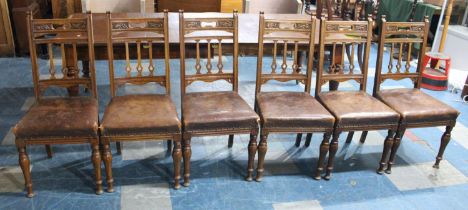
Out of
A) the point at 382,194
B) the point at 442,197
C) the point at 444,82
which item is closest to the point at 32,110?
the point at 382,194

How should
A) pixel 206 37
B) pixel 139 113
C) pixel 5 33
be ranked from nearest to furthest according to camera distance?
pixel 139 113, pixel 206 37, pixel 5 33

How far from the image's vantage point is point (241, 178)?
8.82 ft

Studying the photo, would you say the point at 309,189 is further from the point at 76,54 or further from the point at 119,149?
the point at 76,54

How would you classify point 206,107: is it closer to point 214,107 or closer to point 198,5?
point 214,107

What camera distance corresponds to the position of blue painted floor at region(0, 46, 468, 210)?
8.00ft

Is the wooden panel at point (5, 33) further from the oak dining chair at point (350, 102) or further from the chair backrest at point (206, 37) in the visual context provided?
the oak dining chair at point (350, 102)

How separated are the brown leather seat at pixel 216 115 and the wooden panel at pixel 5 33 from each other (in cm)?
311

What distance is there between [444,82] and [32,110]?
151 inches

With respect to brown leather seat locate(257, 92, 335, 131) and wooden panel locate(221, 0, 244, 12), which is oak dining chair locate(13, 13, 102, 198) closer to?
brown leather seat locate(257, 92, 335, 131)

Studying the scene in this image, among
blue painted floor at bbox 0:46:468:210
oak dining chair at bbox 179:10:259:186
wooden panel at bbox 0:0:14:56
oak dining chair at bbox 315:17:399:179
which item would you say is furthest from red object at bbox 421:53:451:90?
wooden panel at bbox 0:0:14:56

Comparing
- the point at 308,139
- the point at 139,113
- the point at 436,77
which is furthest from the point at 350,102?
the point at 436,77

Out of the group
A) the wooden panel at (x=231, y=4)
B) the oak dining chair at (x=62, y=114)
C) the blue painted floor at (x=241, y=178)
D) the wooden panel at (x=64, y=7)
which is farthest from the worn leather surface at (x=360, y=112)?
the wooden panel at (x=64, y=7)

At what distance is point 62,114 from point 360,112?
1.77 m

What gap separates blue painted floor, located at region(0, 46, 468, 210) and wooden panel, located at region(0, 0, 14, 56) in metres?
1.70
